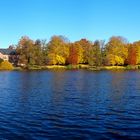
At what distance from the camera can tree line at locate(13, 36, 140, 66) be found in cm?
16588

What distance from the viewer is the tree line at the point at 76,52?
6531 inches

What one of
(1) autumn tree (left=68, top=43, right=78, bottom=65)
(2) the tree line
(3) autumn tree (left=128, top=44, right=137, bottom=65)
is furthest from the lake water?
(3) autumn tree (left=128, top=44, right=137, bottom=65)

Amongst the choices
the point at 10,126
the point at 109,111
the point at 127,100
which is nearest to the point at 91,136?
the point at 10,126

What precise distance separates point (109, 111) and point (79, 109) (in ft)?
11.7

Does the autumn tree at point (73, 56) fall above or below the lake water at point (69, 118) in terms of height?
above

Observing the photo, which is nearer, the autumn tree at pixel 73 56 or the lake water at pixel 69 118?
the lake water at pixel 69 118

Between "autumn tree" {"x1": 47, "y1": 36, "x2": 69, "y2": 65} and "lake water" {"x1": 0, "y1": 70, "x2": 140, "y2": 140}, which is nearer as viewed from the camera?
"lake water" {"x1": 0, "y1": 70, "x2": 140, "y2": 140}

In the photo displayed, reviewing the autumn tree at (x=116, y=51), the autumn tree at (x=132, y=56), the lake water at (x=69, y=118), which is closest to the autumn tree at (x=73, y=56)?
the autumn tree at (x=116, y=51)

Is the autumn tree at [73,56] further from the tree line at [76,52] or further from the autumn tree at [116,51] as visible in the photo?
the autumn tree at [116,51]

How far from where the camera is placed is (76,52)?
570 feet

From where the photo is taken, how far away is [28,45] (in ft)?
538

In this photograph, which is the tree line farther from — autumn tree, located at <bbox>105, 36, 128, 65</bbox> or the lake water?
the lake water

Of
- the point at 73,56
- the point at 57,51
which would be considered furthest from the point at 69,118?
the point at 73,56

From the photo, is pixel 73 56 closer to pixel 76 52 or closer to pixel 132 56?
pixel 76 52
